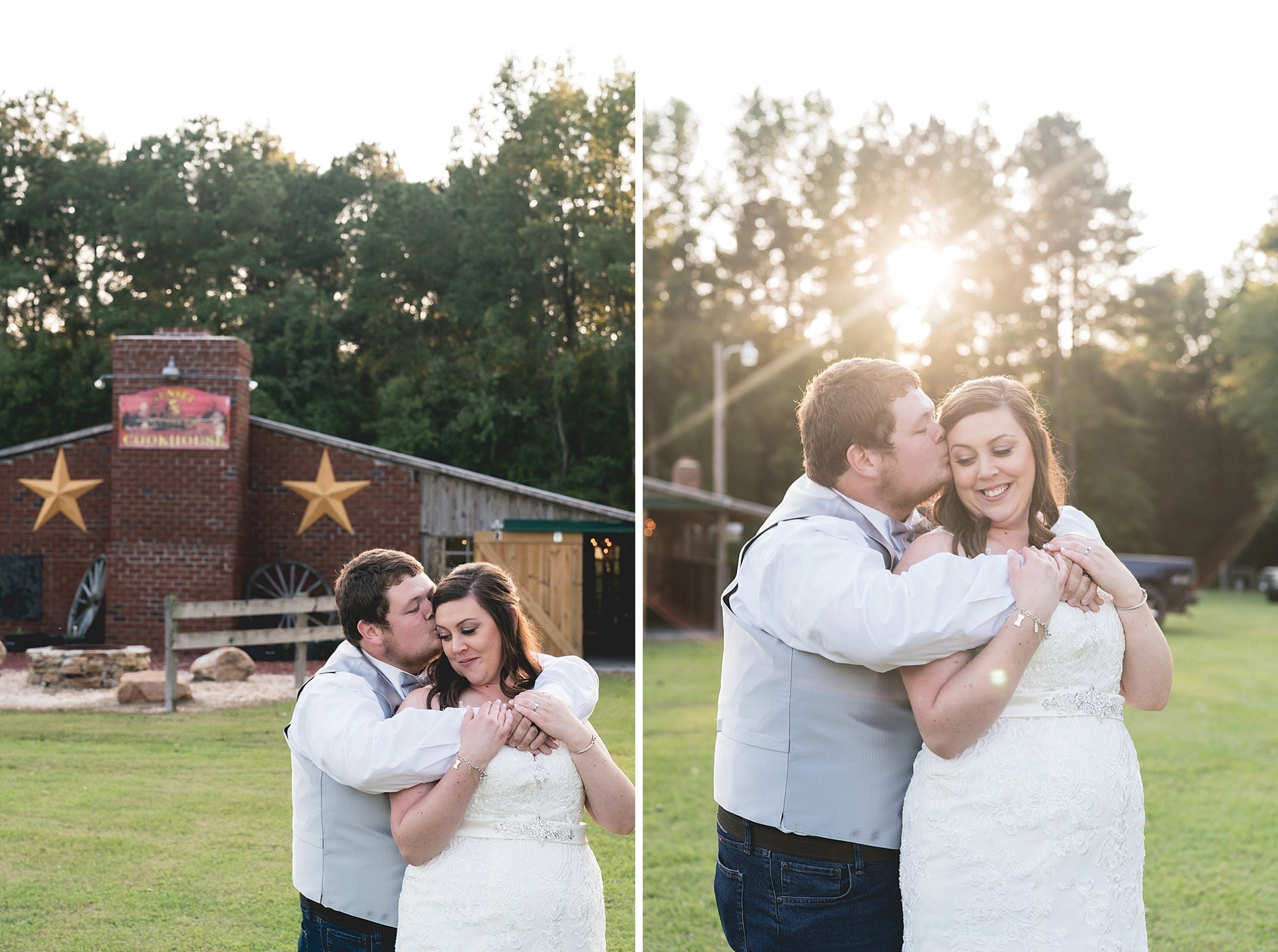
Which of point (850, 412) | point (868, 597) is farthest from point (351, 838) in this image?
point (850, 412)

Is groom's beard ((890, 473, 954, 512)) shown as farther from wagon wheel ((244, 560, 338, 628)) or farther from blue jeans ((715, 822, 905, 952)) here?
wagon wheel ((244, 560, 338, 628))

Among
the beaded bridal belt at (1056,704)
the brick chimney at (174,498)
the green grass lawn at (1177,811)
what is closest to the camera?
the beaded bridal belt at (1056,704)

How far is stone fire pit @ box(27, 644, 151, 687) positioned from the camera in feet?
13.1

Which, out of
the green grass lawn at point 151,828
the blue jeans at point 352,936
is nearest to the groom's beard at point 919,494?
the blue jeans at point 352,936

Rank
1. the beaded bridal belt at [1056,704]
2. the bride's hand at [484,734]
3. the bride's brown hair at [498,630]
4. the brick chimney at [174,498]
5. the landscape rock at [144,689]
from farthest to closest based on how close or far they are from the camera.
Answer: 1. the landscape rock at [144,689]
2. the brick chimney at [174,498]
3. the bride's brown hair at [498,630]
4. the bride's hand at [484,734]
5. the beaded bridal belt at [1056,704]

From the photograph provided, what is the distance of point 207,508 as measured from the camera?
3.92 meters

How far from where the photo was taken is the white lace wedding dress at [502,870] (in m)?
2.13

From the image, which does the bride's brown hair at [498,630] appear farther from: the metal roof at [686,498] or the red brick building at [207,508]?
the metal roof at [686,498]

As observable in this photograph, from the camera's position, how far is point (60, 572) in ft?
13.2

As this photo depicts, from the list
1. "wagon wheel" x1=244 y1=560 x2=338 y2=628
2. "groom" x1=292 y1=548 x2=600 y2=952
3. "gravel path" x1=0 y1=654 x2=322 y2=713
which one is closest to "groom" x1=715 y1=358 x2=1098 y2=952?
"groom" x1=292 y1=548 x2=600 y2=952

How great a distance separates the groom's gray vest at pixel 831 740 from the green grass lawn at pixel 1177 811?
2798mm

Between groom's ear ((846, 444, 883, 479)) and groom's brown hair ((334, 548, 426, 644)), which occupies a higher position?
groom's ear ((846, 444, 883, 479))

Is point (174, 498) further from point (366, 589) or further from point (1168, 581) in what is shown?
point (1168, 581)

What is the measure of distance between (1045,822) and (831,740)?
15.2 inches
